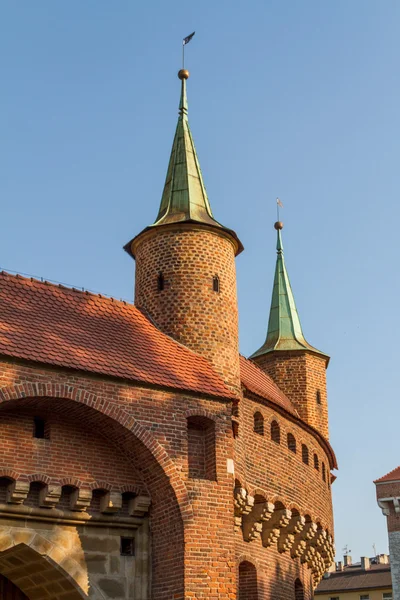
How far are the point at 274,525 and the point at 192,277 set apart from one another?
6151 millimetres

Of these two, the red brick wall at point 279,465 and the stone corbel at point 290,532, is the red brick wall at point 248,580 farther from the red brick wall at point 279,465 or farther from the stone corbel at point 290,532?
the red brick wall at point 279,465

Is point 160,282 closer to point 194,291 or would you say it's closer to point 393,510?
point 194,291

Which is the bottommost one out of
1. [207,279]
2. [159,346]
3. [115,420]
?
[115,420]

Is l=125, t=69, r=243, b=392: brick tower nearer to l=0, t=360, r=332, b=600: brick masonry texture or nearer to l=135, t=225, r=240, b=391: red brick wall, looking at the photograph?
l=135, t=225, r=240, b=391: red brick wall

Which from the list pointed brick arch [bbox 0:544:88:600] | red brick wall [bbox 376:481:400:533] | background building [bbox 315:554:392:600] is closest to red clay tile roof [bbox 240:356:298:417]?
pointed brick arch [bbox 0:544:88:600]

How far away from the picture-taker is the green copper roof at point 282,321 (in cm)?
2814

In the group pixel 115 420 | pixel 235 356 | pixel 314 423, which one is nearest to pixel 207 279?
pixel 235 356

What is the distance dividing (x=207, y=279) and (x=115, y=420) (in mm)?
4722

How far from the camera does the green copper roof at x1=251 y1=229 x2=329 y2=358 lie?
92.3 ft

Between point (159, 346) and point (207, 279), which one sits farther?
point (207, 279)

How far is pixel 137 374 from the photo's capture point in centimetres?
1656

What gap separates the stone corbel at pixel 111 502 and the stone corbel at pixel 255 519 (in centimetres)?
467

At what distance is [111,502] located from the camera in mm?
16062

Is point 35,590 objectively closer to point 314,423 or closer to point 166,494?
point 166,494
